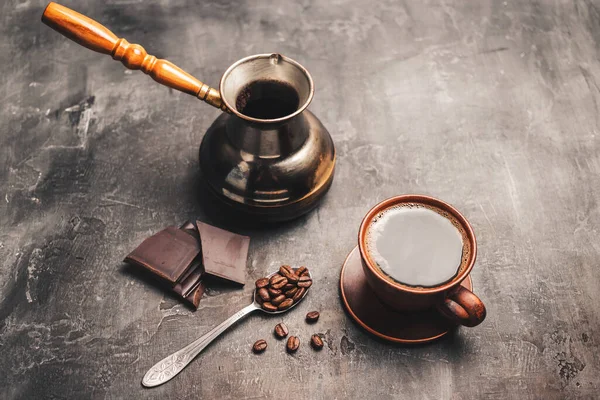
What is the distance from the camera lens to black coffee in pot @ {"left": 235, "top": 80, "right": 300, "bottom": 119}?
57.7 inches

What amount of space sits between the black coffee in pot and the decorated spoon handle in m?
0.54

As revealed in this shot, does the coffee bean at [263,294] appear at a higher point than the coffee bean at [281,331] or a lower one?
higher

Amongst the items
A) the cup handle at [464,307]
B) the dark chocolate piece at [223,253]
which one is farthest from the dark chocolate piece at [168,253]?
the cup handle at [464,307]

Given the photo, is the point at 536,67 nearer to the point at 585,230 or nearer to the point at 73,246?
the point at 585,230

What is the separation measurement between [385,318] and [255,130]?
1.84 ft

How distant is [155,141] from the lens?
1776mm

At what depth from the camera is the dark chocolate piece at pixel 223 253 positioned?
1.47m

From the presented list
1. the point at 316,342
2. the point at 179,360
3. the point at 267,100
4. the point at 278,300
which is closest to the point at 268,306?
the point at 278,300

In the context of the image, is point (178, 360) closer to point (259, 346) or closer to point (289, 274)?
point (259, 346)

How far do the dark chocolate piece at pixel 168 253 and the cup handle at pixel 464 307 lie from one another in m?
0.65

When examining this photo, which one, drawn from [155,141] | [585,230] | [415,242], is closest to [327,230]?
[415,242]

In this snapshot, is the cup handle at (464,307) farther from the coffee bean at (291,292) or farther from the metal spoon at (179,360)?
the metal spoon at (179,360)

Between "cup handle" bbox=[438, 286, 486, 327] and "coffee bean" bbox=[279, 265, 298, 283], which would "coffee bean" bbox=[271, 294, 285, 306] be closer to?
"coffee bean" bbox=[279, 265, 298, 283]

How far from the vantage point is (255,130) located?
4.55 ft
